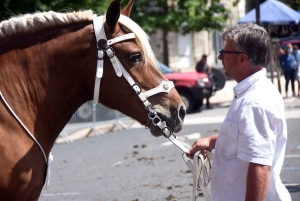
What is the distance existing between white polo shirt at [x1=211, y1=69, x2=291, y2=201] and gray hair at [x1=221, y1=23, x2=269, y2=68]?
0.31 ft

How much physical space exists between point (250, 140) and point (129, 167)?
350 inches

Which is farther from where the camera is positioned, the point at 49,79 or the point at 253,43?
the point at 49,79

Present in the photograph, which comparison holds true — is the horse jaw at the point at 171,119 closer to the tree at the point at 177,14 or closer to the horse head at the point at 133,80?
the horse head at the point at 133,80

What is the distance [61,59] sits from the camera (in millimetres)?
4375

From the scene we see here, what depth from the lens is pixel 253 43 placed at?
11.9 ft

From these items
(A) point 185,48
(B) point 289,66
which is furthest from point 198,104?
(A) point 185,48

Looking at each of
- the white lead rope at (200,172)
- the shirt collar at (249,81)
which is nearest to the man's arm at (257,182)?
the shirt collar at (249,81)

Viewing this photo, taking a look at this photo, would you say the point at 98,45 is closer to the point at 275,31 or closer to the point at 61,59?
the point at 61,59

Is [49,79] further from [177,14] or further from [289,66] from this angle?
[177,14]

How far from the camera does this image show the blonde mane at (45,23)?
4.34 m

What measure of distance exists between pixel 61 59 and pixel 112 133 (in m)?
13.6

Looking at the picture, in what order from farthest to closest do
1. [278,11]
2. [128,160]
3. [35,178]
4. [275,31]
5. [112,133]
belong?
[275,31], [278,11], [112,133], [128,160], [35,178]

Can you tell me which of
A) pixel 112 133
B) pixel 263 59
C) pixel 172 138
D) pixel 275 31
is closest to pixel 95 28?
pixel 172 138

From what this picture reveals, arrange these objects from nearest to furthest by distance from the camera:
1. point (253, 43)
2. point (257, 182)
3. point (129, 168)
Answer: point (257, 182) < point (253, 43) < point (129, 168)
